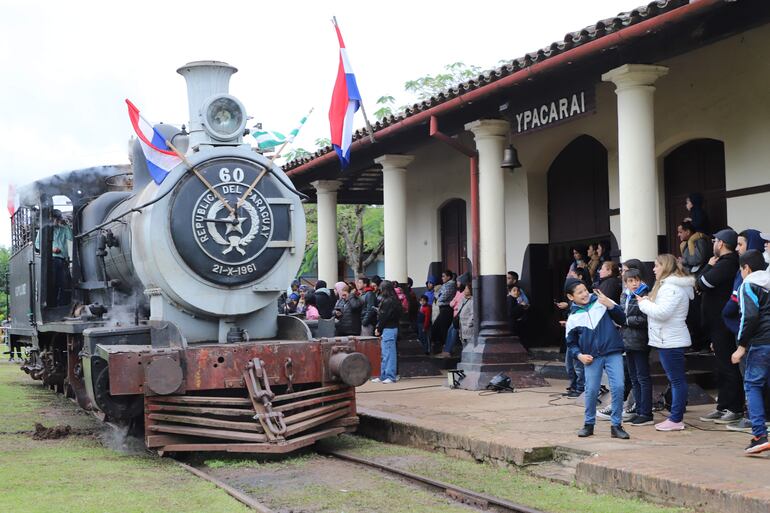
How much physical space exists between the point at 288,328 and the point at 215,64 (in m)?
2.53

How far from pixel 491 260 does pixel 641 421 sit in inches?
164

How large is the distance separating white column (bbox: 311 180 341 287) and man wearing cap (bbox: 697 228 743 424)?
943 cm

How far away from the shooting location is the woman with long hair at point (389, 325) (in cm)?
1238

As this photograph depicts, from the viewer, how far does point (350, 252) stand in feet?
96.6

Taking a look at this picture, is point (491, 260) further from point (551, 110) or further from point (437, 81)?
point (437, 81)

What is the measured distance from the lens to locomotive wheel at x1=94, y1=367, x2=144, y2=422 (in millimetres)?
7707

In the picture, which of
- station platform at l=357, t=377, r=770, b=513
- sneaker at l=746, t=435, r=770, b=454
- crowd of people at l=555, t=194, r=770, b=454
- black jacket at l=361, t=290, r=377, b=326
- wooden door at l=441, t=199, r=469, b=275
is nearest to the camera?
station platform at l=357, t=377, r=770, b=513

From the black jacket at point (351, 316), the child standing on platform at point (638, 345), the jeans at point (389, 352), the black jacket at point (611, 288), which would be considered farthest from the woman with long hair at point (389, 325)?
the child standing on platform at point (638, 345)

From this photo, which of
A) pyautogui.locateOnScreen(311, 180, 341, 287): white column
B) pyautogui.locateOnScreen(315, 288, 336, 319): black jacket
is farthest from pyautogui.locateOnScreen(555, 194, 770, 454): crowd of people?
pyautogui.locateOnScreen(311, 180, 341, 287): white column

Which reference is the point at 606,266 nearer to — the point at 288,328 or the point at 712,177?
the point at 712,177

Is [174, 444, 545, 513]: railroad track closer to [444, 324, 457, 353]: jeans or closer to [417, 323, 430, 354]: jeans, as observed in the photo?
[444, 324, 457, 353]: jeans

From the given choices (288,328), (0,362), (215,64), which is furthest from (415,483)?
(0,362)

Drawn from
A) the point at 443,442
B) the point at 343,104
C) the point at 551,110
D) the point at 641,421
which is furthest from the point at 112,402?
the point at 551,110

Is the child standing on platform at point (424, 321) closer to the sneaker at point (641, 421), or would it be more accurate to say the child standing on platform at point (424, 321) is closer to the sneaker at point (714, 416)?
the sneaker at point (641, 421)
